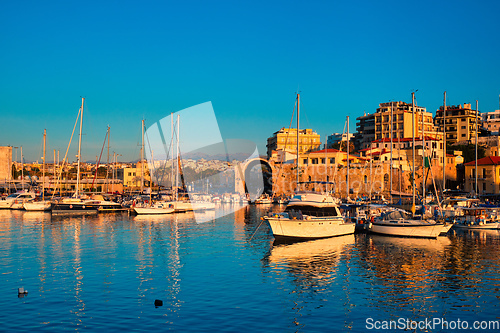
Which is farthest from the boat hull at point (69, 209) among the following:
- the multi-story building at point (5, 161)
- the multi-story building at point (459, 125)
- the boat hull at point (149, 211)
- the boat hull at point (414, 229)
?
the multi-story building at point (459, 125)

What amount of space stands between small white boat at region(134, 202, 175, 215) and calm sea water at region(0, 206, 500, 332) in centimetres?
1760

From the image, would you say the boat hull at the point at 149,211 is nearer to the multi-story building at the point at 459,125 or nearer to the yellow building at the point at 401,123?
the yellow building at the point at 401,123

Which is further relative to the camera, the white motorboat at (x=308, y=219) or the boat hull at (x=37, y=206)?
the boat hull at (x=37, y=206)

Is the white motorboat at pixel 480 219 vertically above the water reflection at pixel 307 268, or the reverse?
the white motorboat at pixel 480 219

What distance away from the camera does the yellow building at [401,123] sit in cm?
8638

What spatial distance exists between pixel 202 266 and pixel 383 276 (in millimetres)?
7722

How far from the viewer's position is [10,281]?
17594 mm

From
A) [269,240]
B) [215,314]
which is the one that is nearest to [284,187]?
[269,240]

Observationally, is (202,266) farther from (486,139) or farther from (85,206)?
(486,139)

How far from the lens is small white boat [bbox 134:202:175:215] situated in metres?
48.4

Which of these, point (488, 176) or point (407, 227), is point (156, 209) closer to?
point (407, 227)

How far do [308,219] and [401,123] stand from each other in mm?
64905

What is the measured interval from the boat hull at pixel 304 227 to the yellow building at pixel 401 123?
59042 mm

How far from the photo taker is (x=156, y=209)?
49.3 m
